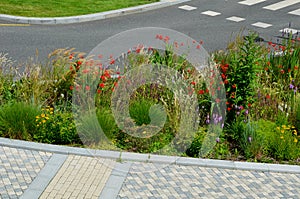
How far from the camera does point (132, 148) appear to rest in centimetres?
942

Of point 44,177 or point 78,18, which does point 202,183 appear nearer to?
point 44,177

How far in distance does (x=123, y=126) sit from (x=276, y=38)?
711 cm

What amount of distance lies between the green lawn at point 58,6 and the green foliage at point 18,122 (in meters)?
7.02

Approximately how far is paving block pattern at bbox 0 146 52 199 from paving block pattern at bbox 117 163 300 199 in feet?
4.05

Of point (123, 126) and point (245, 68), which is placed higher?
point (245, 68)

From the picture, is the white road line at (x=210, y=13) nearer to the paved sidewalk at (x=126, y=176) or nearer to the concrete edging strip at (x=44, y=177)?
the paved sidewalk at (x=126, y=176)

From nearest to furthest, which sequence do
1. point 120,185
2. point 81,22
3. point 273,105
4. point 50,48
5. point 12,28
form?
point 120,185 → point 273,105 → point 50,48 → point 12,28 → point 81,22

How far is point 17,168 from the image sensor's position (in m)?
8.58

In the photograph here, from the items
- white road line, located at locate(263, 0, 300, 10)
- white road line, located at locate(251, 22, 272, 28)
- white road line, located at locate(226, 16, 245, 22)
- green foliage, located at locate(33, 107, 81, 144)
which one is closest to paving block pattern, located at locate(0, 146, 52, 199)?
green foliage, located at locate(33, 107, 81, 144)

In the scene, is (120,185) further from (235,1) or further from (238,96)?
(235,1)

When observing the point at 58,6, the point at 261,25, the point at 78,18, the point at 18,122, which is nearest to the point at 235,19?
the point at 261,25

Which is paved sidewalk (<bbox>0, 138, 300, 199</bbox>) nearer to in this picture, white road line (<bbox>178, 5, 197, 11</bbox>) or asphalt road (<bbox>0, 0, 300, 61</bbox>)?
asphalt road (<bbox>0, 0, 300, 61</bbox>)

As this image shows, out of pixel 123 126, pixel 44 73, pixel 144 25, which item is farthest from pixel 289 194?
pixel 144 25

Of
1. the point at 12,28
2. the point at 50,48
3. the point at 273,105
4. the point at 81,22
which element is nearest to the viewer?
the point at 273,105
